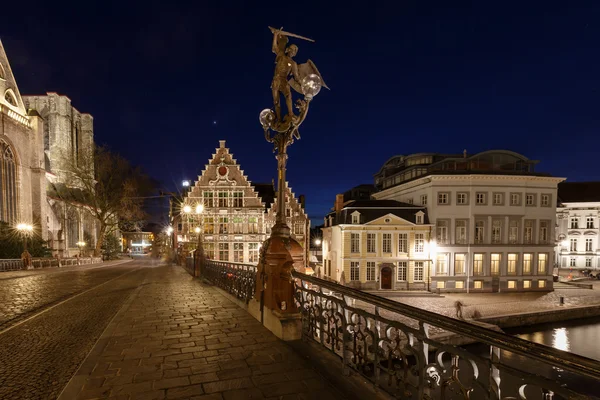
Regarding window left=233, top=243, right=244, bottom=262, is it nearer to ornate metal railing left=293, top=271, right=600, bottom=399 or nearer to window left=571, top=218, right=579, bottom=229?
ornate metal railing left=293, top=271, right=600, bottom=399

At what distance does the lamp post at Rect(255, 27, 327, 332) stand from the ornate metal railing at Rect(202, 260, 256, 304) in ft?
4.16

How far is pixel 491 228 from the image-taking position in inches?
1134

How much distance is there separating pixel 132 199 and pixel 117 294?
26353 mm

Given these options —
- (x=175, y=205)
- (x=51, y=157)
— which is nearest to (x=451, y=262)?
(x=175, y=205)

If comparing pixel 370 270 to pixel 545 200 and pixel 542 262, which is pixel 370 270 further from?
pixel 545 200

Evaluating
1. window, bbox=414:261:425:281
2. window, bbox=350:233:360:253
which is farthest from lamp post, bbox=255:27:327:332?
window, bbox=414:261:425:281

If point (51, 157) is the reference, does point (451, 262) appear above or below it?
below

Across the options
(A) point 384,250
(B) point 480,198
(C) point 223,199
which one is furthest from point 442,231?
(C) point 223,199

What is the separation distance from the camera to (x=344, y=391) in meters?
3.14

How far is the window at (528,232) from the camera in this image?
29203 millimetres

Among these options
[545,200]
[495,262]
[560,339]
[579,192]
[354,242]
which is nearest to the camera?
[560,339]

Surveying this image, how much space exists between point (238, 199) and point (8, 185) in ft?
69.7

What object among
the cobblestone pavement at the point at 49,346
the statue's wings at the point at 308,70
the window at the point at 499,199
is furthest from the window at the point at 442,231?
the cobblestone pavement at the point at 49,346

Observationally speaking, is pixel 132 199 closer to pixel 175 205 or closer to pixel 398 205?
pixel 175 205
